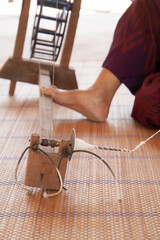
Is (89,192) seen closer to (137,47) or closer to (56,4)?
(137,47)

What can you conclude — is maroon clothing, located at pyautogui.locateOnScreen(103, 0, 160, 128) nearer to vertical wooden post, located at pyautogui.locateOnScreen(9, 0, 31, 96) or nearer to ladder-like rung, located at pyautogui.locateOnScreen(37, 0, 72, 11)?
ladder-like rung, located at pyautogui.locateOnScreen(37, 0, 72, 11)

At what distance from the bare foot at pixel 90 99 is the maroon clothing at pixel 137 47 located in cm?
8

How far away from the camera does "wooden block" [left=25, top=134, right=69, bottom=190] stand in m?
0.98

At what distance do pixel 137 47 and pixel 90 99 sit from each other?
285 millimetres

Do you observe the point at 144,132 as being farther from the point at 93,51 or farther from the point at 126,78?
the point at 93,51

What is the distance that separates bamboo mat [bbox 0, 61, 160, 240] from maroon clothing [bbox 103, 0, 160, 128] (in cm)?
19

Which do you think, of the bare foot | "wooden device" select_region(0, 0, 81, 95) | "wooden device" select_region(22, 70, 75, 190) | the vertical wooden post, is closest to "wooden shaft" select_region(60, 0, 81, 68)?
"wooden device" select_region(0, 0, 81, 95)

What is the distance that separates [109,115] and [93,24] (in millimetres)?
2421

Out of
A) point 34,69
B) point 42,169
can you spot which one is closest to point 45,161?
point 42,169

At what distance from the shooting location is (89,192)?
108cm

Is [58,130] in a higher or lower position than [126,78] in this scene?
lower

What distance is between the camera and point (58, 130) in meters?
1.53

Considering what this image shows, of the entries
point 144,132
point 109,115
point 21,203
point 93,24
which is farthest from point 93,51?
point 21,203

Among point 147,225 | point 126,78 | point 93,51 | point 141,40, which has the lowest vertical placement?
point 93,51
